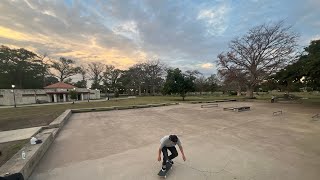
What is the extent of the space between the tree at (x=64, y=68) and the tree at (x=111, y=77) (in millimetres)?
9699

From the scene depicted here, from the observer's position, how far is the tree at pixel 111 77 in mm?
63534

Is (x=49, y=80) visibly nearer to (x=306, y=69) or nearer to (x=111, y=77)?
(x=111, y=77)

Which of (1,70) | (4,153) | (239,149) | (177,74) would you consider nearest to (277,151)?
(239,149)

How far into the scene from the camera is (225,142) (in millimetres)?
6613

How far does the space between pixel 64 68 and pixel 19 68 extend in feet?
45.8

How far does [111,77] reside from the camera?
6481 cm

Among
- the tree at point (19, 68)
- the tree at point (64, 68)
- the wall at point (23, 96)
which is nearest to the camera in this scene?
the wall at point (23, 96)

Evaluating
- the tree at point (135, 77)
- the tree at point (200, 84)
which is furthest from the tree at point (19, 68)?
the tree at point (200, 84)

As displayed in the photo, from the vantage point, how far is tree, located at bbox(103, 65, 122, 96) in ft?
208

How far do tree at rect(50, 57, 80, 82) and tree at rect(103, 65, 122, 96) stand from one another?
9.70 m

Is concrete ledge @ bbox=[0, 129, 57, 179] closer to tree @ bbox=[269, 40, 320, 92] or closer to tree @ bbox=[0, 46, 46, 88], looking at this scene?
tree @ bbox=[269, 40, 320, 92]

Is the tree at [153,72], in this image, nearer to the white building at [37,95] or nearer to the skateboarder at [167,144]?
the white building at [37,95]

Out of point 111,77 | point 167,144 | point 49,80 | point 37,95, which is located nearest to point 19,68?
point 37,95

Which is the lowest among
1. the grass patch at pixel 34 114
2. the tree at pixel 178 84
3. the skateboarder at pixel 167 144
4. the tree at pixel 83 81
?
the grass patch at pixel 34 114
